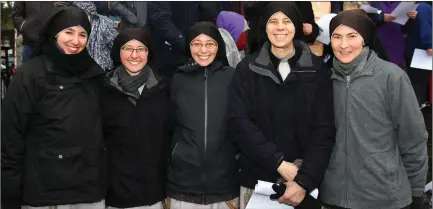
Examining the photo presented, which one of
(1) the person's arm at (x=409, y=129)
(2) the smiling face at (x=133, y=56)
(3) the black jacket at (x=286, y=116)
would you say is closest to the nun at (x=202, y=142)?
(3) the black jacket at (x=286, y=116)

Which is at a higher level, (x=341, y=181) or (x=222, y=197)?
(x=341, y=181)

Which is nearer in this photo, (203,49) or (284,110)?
(284,110)

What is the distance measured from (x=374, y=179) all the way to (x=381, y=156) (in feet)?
0.52

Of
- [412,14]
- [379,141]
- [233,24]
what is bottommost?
[379,141]

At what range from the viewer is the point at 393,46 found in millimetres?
6750

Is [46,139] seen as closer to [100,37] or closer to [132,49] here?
[132,49]

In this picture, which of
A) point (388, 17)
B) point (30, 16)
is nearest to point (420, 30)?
point (388, 17)

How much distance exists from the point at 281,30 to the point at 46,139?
1797 millimetres

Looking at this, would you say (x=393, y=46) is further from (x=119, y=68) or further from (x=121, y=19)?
(x=119, y=68)

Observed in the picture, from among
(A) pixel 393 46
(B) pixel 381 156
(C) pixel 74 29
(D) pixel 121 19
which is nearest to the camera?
(B) pixel 381 156

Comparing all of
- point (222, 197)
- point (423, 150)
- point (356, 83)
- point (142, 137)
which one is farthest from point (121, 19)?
point (423, 150)

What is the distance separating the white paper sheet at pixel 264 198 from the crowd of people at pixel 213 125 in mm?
61

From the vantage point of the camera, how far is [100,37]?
5.01 meters

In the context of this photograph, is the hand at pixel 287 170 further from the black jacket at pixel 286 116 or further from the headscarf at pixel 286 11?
the headscarf at pixel 286 11
